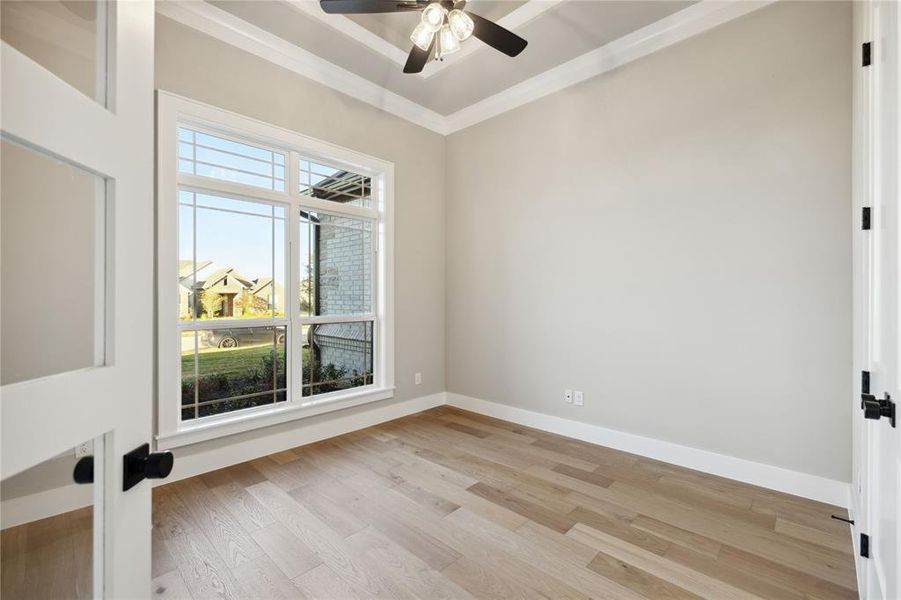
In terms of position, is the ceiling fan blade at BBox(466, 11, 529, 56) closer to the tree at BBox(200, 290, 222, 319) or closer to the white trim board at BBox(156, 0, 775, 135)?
the white trim board at BBox(156, 0, 775, 135)

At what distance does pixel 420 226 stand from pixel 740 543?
3.43 metres

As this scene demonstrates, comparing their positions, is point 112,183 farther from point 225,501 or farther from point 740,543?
point 740,543

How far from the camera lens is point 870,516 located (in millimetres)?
1408

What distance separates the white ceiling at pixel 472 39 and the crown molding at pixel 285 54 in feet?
0.18

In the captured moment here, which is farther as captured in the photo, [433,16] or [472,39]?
[472,39]

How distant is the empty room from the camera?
0.66 m

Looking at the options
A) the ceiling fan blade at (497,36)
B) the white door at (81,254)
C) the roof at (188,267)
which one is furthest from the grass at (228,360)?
the ceiling fan blade at (497,36)

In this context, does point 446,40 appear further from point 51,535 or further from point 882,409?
point 51,535

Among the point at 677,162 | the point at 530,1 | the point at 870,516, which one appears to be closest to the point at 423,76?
the point at 530,1

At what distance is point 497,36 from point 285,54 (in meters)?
1.71

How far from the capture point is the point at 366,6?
2178mm

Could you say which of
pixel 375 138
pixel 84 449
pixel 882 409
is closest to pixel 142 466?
pixel 84 449

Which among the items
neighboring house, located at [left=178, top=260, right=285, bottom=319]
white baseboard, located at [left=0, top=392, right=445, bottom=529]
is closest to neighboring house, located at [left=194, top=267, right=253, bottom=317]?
neighboring house, located at [left=178, top=260, right=285, bottom=319]

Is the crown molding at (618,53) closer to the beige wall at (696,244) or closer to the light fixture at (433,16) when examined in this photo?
the beige wall at (696,244)
